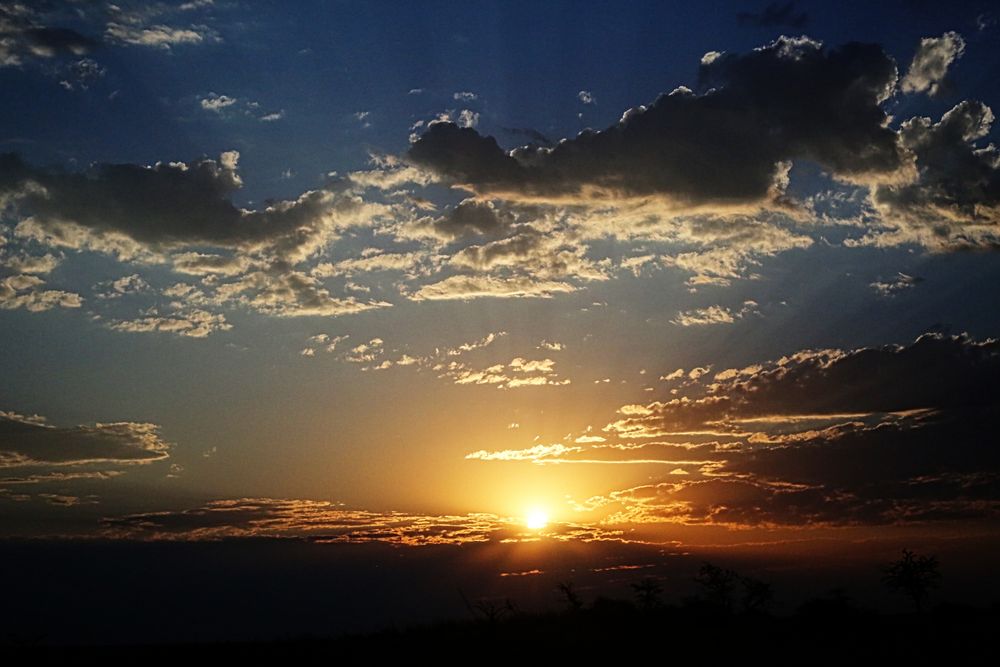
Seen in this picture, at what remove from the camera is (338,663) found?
42.9 m

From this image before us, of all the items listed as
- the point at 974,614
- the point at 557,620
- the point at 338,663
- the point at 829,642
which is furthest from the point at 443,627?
the point at 974,614

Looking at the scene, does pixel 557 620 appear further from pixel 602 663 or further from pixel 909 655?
pixel 909 655

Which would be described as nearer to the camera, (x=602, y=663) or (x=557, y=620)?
(x=602, y=663)

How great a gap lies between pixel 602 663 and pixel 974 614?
51.2 meters

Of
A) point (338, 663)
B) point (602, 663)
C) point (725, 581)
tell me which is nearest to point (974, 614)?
point (725, 581)

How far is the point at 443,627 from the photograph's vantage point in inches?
2201

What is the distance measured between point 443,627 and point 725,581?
39.7m

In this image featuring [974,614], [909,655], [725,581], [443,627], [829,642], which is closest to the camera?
[909,655]

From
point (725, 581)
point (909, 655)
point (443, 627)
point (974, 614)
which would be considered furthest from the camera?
point (725, 581)

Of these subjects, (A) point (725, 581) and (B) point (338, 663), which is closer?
(B) point (338, 663)

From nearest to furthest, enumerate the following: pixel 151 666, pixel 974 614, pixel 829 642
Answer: pixel 151 666 → pixel 829 642 → pixel 974 614

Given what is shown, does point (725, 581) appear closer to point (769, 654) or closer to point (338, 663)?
point (769, 654)

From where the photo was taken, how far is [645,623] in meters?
58.5

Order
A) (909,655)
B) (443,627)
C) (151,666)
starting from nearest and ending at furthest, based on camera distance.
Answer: (151,666)
(909,655)
(443,627)
